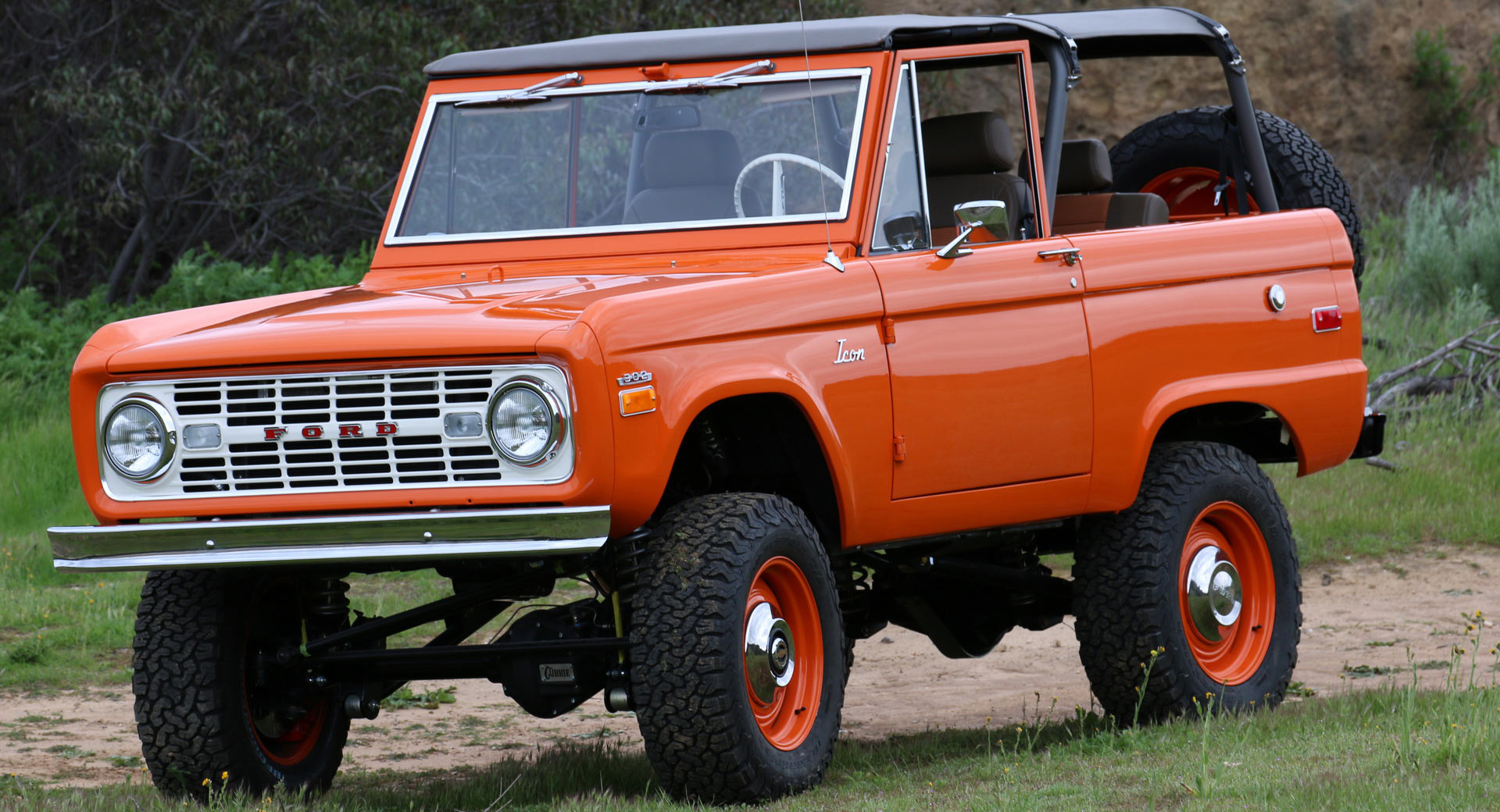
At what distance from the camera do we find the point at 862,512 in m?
5.50

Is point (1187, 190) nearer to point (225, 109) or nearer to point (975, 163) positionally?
point (975, 163)

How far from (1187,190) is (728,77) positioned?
2885mm

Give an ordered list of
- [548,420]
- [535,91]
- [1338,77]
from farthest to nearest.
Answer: [1338,77] < [535,91] < [548,420]

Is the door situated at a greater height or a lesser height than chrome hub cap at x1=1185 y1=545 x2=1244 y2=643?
greater

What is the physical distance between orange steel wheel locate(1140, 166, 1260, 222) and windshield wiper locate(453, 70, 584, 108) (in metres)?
2.86

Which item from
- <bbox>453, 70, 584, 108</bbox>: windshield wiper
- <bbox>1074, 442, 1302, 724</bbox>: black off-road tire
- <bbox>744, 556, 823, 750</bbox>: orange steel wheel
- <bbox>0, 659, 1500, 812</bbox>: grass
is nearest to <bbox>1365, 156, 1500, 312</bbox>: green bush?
<bbox>1074, 442, 1302, 724</bbox>: black off-road tire

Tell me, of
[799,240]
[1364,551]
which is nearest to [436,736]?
[799,240]

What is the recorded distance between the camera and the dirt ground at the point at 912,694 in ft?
22.9

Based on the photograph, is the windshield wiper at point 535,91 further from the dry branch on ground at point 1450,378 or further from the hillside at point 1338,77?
the hillside at point 1338,77

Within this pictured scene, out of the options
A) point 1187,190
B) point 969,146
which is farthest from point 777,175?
point 1187,190

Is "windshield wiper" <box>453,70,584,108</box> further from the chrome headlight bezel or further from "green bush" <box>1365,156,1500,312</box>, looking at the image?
"green bush" <box>1365,156,1500,312</box>

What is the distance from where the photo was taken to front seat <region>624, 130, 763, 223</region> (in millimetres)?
6113

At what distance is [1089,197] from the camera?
26.0 ft

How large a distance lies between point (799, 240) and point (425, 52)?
31.9ft
